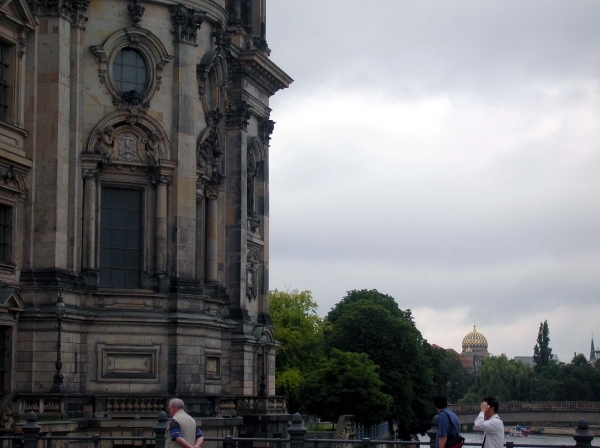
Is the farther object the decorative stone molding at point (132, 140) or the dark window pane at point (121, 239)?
the dark window pane at point (121, 239)

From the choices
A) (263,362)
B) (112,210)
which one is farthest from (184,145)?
(263,362)

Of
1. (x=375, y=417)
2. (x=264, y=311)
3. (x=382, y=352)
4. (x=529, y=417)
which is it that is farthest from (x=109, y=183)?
(x=529, y=417)

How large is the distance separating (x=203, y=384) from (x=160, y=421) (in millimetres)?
15824

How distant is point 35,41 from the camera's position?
42500 millimetres

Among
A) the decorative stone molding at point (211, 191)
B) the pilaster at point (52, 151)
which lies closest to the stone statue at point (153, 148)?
the pilaster at point (52, 151)

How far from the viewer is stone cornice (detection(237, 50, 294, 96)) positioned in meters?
56.1

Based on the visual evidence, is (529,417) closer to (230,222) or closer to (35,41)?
(230,222)

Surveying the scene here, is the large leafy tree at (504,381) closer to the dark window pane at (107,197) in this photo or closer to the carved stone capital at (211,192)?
the carved stone capital at (211,192)

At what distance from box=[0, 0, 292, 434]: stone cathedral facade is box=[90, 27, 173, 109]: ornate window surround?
0.17 feet

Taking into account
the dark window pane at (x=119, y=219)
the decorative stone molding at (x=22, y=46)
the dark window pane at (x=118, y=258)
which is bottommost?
the dark window pane at (x=118, y=258)

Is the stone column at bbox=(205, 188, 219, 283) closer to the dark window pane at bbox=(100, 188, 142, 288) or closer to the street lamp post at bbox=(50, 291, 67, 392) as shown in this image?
the dark window pane at bbox=(100, 188, 142, 288)

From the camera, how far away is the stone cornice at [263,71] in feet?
184

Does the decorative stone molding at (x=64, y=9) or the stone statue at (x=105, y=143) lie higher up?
the decorative stone molding at (x=64, y=9)

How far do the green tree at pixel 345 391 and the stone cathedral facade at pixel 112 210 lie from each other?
32.2 m
